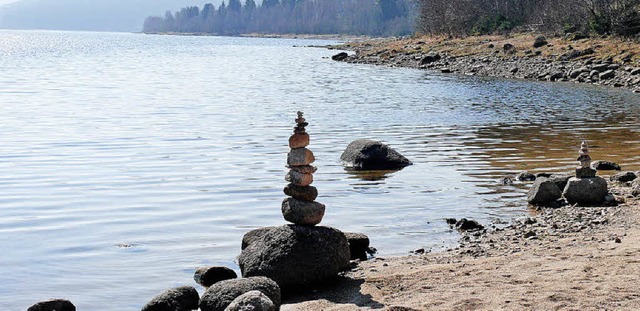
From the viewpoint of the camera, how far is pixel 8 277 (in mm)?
12695

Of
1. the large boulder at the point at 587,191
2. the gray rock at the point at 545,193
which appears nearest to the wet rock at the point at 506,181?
the gray rock at the point at 545,193

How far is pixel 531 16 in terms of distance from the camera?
102562 mm

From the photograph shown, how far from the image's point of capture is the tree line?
2780 inches

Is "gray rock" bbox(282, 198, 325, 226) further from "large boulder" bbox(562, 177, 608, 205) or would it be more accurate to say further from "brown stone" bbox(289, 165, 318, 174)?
"large boulder" bbox(562, 177, 608, 205)

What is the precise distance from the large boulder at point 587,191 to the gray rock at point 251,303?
30.8ft

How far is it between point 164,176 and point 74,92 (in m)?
33.6

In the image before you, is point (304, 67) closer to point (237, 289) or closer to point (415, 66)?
point (415, 66)

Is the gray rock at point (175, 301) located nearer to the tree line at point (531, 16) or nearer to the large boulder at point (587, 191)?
the large boulder at point (587, 191)

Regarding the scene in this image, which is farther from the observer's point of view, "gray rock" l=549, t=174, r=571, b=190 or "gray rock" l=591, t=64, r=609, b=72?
"gray rock" l=591, t=64, r=609, b=72

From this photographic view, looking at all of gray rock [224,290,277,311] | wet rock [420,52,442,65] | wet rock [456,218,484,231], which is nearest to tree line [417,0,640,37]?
wet rock [420,52,442,65]

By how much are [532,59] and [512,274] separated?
62.9 metres

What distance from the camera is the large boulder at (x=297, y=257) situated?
11.6 meters

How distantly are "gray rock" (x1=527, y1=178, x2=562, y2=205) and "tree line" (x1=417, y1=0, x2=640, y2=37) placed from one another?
55007mm

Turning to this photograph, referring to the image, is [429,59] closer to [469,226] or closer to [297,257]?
[469,226]
